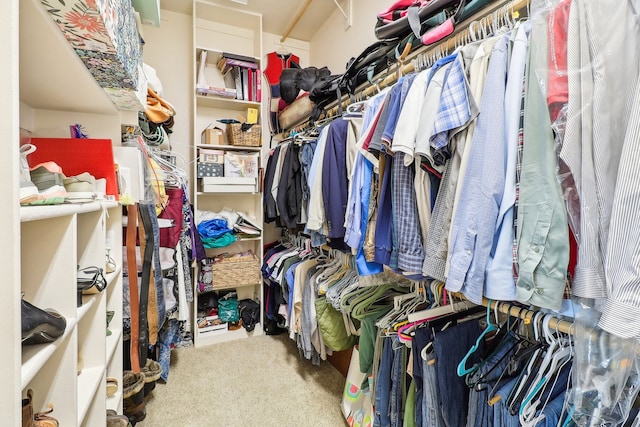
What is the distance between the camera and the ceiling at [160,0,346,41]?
2.53 metres

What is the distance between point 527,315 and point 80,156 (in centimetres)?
168

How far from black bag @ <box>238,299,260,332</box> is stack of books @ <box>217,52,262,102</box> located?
1.87 meters

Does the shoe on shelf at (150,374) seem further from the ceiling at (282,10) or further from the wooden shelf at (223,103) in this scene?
the ceiling at (282,10)

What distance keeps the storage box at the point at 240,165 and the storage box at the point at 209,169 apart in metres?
0.05

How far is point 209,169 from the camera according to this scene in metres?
2.50

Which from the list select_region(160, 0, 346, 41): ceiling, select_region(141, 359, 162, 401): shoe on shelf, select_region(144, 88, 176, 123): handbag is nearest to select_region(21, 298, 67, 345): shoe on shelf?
select_region(141, 359, 162, 401): shoe on shelf

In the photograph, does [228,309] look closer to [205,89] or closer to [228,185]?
[228,185]

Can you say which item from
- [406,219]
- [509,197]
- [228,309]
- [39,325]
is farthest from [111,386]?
[509,197]

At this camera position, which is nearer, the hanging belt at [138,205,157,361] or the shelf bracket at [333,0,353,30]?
the hanging belt at [138,205,157,361]

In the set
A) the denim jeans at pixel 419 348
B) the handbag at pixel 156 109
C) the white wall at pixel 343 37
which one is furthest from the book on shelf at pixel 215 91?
the denim jeans at pixel 419 348

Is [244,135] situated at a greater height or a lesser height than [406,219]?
greater

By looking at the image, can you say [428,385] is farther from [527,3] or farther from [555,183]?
[527,3]

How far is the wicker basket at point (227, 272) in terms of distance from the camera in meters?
2.52

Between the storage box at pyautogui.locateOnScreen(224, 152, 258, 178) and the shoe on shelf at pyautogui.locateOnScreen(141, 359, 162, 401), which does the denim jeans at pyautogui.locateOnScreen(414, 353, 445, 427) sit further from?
the storage box at pyautogui.locateOnScreen(224, 152, 258, 178)
